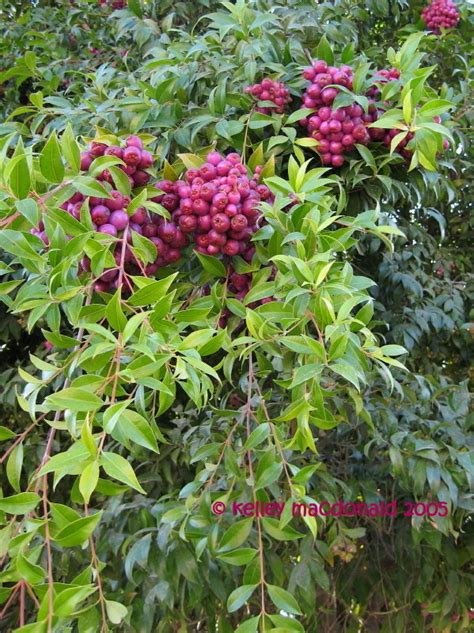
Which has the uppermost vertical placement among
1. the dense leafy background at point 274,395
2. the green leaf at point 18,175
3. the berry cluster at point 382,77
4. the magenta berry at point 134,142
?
the berry cluster at point 382,77

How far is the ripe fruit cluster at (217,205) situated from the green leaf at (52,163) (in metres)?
0.17

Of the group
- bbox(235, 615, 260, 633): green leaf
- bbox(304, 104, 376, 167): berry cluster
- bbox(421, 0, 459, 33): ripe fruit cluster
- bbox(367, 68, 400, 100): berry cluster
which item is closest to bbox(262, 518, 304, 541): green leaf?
bbox(235, 615, 260, 633): green leaf

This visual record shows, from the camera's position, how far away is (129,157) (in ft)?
2.73

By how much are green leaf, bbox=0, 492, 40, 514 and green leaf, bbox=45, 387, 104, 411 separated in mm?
102

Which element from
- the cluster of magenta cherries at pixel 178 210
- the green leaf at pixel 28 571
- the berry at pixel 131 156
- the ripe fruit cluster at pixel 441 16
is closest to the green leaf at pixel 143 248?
the cluster of magenta cherries at pixel 178 210

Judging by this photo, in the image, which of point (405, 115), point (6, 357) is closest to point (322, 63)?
point (405, 115)

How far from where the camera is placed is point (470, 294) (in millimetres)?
1832

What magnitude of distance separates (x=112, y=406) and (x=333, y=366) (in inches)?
9.3

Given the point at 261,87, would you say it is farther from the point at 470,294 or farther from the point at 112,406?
the point at 470,294

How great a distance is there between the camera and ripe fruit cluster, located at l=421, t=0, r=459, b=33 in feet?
5.92

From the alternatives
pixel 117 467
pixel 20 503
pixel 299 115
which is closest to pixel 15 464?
pixel 20 503

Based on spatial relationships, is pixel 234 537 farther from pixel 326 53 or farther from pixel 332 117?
pixel 326 53

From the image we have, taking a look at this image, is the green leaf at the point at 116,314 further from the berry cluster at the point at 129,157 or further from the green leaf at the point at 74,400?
the berry cluster at the point at 129,157

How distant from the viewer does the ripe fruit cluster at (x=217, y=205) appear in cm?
83
